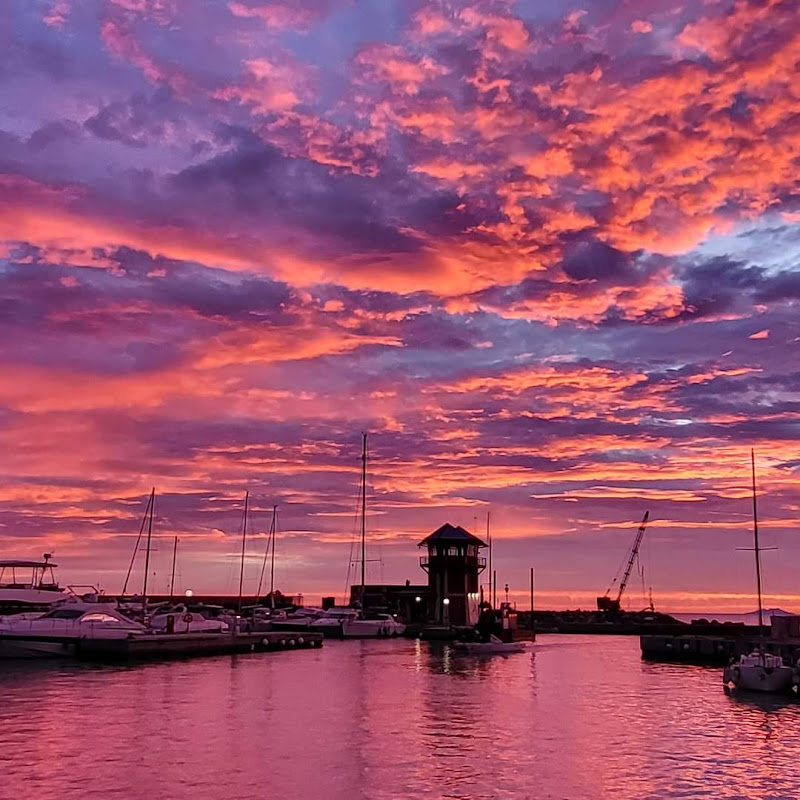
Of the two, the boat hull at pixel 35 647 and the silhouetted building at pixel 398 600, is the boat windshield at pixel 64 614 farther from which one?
the silhouetted building at pixel 398 600

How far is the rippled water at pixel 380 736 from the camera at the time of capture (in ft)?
102

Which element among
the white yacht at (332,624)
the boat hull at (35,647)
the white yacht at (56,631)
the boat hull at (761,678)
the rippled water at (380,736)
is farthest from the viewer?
the white yacht at (332,624)

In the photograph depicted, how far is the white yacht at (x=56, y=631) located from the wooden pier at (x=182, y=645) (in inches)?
67.7

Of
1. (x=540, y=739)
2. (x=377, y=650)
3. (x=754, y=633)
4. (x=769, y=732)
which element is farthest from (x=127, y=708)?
(x=754, y=633)

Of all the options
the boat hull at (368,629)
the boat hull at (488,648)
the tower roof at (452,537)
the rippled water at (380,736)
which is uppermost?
the tower roof at (452,537)

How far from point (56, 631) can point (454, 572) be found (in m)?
64.0

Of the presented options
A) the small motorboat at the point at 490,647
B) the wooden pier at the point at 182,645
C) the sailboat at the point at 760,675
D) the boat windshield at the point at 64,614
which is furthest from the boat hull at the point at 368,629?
the sailboat at the point at 760,675

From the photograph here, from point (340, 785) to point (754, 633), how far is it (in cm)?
10254

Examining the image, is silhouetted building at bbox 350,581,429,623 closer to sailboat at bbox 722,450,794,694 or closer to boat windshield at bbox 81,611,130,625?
boat windshield at bbox 81,611,130,625

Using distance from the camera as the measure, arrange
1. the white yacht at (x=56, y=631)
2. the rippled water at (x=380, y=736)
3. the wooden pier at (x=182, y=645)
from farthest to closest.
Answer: the white yacht at (x=56, y=631) < the wooden pier at (x=182, y=645) < the rippled water at (x=380, y=736)

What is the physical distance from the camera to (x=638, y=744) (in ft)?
132

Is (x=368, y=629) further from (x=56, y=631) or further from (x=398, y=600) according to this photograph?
(x=56, y=631)

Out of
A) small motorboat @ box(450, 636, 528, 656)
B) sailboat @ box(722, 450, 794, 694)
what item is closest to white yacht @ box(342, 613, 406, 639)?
small motorboat @ box(450, 636, 528, 656)

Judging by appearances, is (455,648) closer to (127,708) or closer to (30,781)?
(127,708)
